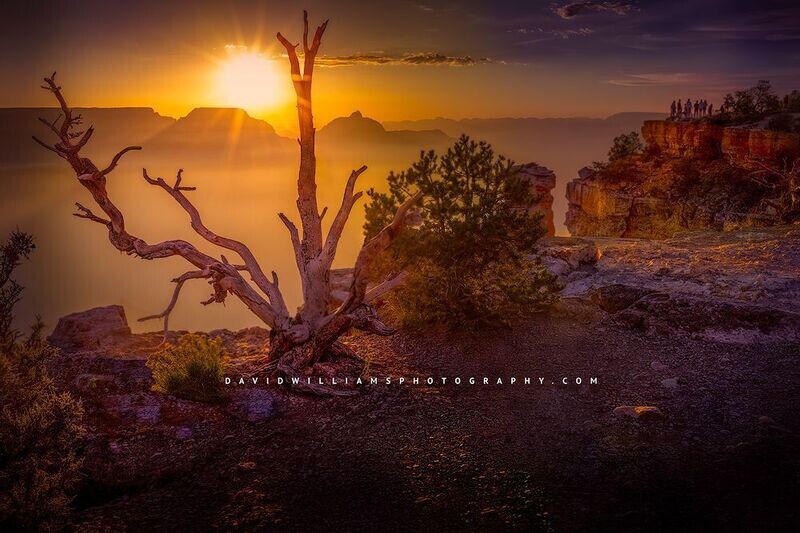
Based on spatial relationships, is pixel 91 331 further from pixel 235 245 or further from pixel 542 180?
pixel 542 180


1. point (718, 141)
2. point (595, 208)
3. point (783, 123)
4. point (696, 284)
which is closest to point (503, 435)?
point (696, 284)

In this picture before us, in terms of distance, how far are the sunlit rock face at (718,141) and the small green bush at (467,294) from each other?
3105 cm

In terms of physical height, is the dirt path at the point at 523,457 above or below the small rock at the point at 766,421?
below

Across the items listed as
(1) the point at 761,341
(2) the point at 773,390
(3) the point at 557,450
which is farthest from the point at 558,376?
(1) the point at 761,341

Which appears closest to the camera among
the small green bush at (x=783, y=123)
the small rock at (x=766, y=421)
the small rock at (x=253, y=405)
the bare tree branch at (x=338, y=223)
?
the small rock at (x=766, y=421)

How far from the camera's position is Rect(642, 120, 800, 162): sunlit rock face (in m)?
34.4

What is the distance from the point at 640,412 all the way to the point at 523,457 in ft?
7.29

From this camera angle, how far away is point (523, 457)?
7.40 metres

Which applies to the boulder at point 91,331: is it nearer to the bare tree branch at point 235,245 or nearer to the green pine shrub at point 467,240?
the bare tree branch at point 235,245

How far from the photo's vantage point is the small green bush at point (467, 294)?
39.1ft

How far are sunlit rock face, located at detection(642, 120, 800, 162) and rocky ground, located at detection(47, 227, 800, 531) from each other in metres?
27.2

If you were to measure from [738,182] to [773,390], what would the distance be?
32154 millimetres

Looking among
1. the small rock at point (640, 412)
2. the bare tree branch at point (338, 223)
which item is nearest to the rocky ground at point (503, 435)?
the small rock at point (640, 412)

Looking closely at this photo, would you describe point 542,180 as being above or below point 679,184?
above
